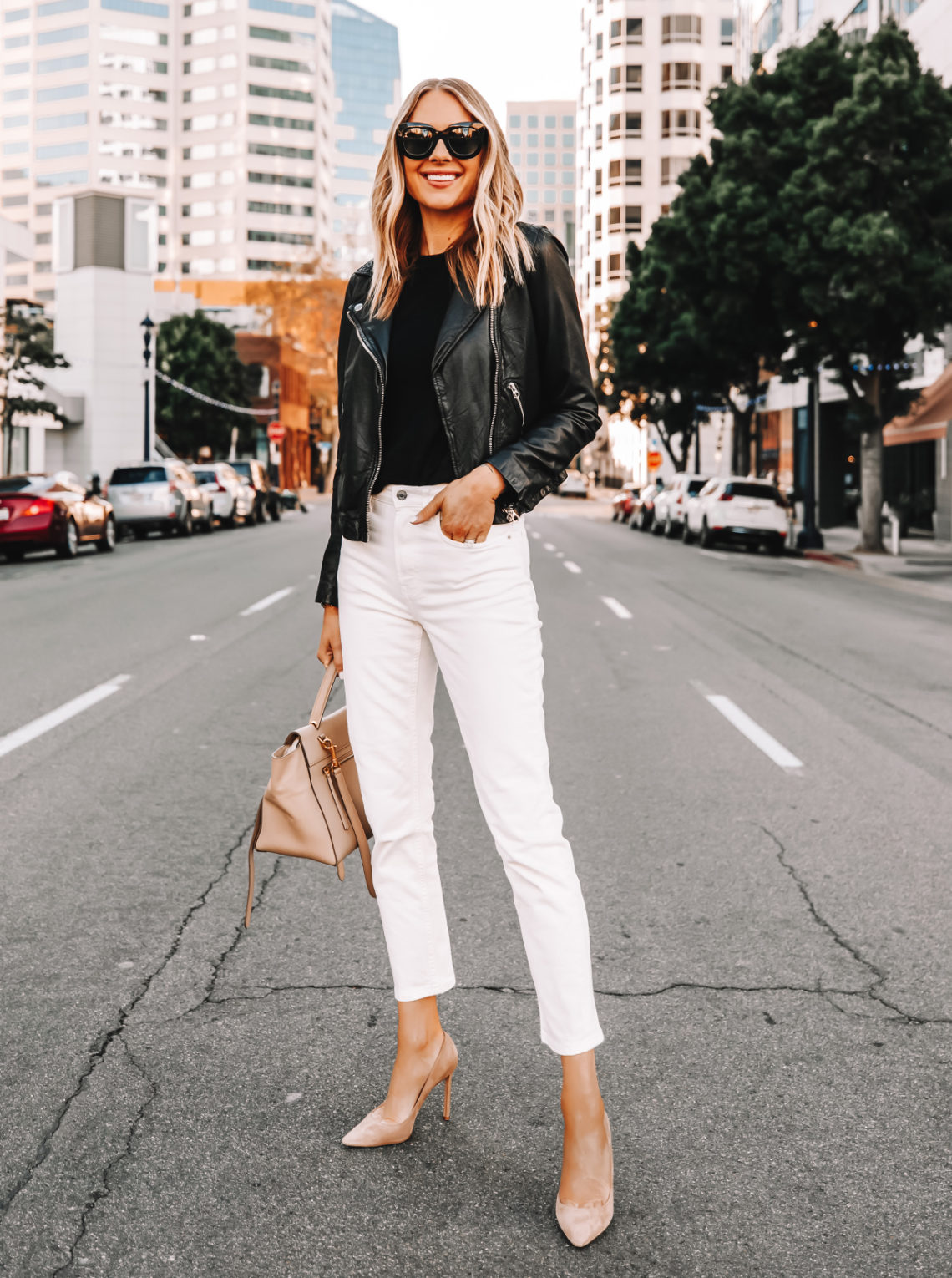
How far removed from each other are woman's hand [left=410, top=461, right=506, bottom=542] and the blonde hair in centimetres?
35

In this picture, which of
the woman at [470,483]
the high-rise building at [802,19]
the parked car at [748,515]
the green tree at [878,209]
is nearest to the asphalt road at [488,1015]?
the woman at [470,483]

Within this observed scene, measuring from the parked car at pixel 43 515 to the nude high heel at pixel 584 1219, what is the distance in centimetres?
2137

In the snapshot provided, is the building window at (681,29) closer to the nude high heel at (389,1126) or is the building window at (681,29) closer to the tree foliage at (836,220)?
the tree foliage at (836,220)

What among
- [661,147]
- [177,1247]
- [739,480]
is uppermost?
[661,147]

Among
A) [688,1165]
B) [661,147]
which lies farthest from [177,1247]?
[661,147]

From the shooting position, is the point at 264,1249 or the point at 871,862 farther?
the point at 871,862

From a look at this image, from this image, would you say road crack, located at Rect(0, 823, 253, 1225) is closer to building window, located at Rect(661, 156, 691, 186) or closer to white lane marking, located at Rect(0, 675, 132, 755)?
white lane marking, located at Rect(0, 675, 132, 755)

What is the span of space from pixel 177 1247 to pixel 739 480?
2852 cm

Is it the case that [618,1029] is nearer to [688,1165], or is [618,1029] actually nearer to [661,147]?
[688,1165]

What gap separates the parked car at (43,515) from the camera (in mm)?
22625

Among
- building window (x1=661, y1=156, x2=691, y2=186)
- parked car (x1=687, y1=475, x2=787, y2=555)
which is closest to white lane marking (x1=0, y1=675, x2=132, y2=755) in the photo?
parked car (x1=687, y1=475, x2=787, y2=555)

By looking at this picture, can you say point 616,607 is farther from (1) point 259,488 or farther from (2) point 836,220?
(1) point 259,488

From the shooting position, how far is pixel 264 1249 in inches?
101

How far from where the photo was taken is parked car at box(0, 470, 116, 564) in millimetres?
22625
